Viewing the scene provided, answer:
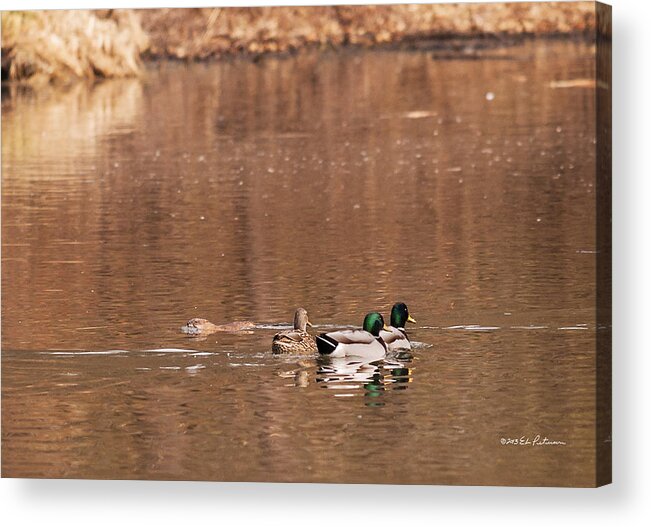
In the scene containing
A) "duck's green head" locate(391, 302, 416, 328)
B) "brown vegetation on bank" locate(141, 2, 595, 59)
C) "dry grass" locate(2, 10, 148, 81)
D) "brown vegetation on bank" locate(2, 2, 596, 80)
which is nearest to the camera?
"brown vegetation on bank" locate(141, 2, 595, 59)

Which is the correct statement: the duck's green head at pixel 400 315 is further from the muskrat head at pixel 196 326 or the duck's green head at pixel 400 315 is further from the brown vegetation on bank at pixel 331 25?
the brown vegetation on bank at pixel 331 25

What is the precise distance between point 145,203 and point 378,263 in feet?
4.94

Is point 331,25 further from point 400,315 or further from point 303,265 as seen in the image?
point 400,315

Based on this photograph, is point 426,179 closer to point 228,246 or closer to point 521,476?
point 228,246

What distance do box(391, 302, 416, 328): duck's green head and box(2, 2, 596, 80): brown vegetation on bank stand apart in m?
1.58

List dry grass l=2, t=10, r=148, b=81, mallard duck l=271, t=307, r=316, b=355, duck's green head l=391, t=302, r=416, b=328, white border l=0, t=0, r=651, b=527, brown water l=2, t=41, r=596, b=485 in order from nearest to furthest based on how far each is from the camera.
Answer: white border l=0, t=0, r=651, b=527, brown water l=2, t=41, r=596, b=485, mallard duck l=271, t=307, r=316, b=355, duck's green head l=391, t=302, r=416, b=328, dry grass l=2, t=10, r=148, b=81

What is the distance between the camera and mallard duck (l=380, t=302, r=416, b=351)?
15711 mm

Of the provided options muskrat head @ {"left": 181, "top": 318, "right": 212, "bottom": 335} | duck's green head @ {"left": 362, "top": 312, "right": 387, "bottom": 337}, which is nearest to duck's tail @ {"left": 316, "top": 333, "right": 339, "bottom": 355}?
duck's green head @ {"left": 362, "top": 312, "right": 387, "bottom": 337}

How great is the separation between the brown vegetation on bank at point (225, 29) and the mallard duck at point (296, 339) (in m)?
1.64

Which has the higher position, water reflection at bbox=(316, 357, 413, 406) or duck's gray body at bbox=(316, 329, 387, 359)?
duck's gray body at bbox=(316, 329, 387, 359)

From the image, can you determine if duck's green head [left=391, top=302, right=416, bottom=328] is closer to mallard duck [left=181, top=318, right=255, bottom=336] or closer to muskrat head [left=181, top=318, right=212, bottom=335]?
mallard duck [left=181, top=318, right=255, bottom=336]

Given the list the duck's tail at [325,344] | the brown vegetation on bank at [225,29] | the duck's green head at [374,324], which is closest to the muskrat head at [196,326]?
the duck's tail at [325,344]

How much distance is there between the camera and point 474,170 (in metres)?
16.0

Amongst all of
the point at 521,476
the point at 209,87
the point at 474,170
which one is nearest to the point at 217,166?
the point at 209,87
